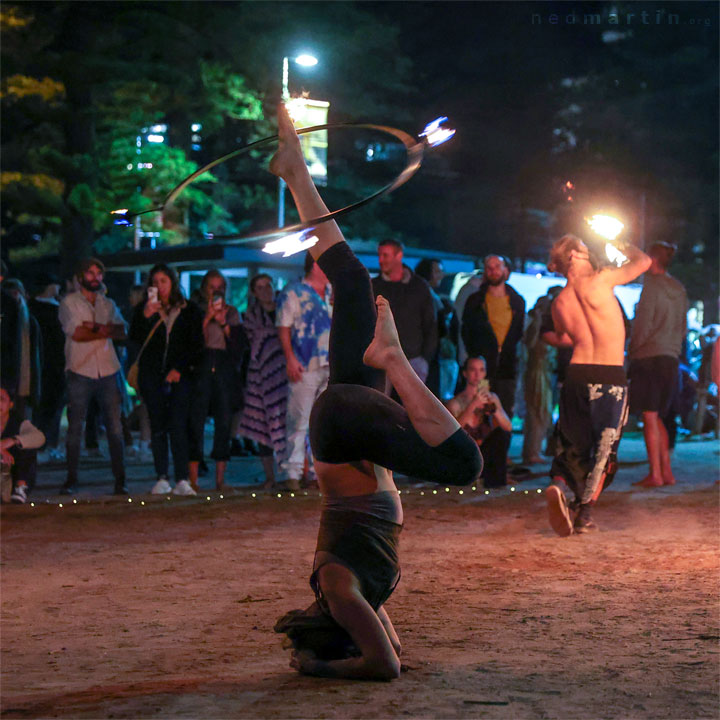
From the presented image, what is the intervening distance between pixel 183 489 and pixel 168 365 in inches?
42.9

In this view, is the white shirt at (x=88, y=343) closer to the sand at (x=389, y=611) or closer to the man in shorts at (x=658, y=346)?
the sand at (x=389, y=611)

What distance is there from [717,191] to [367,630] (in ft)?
135

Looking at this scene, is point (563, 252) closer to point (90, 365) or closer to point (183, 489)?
point (183, 489)

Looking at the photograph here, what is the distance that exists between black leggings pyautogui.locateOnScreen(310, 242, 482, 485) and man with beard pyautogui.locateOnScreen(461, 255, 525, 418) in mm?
6682

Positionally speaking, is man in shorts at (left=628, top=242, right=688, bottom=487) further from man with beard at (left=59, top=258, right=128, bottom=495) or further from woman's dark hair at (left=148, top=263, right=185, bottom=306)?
man with beard at (left=59, top=258, right=128, bottom=495)

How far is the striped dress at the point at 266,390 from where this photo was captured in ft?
35.8

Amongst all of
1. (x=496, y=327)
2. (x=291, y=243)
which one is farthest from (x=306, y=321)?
(x=291, y=243)

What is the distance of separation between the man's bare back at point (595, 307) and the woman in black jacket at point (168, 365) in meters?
3.44

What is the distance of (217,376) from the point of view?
11.1 m

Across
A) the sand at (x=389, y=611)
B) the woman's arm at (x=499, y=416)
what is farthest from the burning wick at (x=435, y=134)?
the woman's arm at (x=499, y=416)

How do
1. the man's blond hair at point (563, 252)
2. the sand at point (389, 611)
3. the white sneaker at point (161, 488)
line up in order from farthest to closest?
the white sneaker at point (161, 488) → the man's blond hair at point (563, 252) → the sand at point (389, 611)

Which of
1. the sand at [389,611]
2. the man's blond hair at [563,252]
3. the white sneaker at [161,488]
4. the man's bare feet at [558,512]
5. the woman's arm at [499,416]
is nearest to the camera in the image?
the sand at [389,611]

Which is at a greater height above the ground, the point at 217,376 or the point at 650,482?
the point at 217,376

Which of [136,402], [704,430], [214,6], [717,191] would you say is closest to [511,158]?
[717,191]
